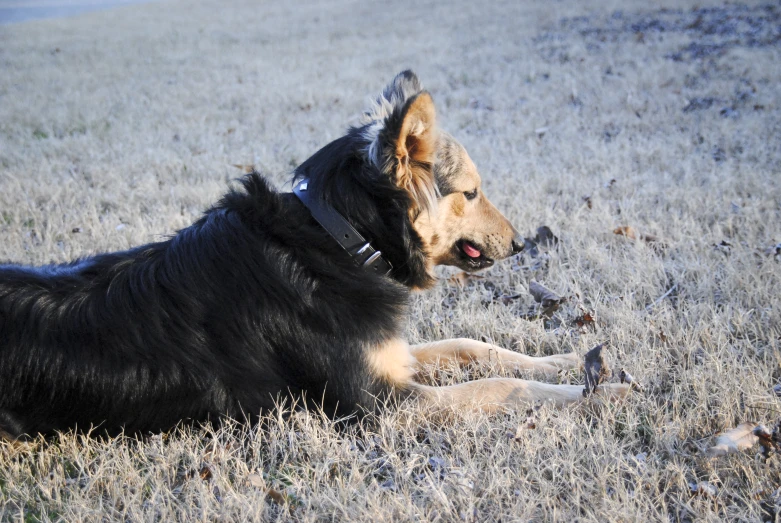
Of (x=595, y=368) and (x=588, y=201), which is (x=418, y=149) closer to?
(x=595, y=368)

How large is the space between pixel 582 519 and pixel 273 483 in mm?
1380

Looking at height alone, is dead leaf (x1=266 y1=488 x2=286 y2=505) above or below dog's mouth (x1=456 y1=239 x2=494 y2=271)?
below

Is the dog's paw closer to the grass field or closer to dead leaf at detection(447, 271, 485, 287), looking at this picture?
the grass field

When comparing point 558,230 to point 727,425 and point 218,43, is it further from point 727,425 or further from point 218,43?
point 218,43

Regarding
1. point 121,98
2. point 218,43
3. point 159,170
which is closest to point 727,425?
point 159,170

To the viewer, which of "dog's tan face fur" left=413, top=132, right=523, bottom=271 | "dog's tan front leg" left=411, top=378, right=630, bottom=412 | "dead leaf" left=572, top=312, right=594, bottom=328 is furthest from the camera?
"dead leaf" left=572, top=312, right=594, bottom=328

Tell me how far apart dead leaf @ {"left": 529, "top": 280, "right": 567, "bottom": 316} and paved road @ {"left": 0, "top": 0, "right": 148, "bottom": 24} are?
39.0 meters

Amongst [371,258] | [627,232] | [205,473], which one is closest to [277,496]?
[205,473]

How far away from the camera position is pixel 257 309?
294 centimetres

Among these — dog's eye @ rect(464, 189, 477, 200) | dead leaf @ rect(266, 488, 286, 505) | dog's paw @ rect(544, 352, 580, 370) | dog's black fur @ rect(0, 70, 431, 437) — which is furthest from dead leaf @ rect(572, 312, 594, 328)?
dead leaf @ rect(266, 488, 286, 505)

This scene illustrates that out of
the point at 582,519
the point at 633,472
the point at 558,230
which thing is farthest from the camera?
the point at 558,230

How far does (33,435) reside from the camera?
2.79m

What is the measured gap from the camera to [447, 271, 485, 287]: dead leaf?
4887 mm

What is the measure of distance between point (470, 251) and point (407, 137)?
102 cm
